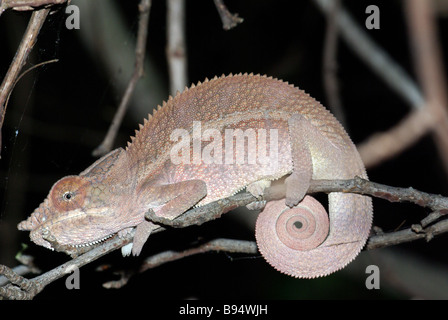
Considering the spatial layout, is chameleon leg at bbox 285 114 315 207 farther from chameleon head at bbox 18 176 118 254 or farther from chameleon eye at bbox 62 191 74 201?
chameleon eye at bbox 62 191 74 201

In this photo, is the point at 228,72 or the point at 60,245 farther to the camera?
the point at 228,72

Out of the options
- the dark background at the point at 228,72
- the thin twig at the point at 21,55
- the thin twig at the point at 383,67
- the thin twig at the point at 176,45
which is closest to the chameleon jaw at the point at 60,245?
the thin twig at the point at 21,55

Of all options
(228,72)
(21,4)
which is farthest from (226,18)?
(228,72)

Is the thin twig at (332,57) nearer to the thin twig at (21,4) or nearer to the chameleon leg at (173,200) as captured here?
the chameleon leg at (173,200)

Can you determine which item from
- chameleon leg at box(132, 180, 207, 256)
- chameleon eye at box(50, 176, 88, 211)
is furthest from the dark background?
chameleon leg at box(132, 180, 207, 256)

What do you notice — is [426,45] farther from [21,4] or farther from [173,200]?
[21,4]

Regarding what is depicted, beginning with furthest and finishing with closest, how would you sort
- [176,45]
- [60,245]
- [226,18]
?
[176,45]
[226,18]
[60,245]
